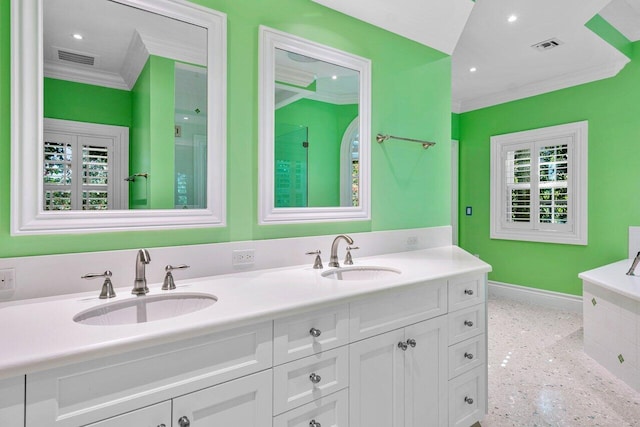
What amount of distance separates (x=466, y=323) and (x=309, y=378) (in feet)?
3.19

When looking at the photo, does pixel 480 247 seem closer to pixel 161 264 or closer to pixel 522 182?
pixel 522 182

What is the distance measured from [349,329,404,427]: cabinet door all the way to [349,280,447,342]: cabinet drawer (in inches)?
1.7

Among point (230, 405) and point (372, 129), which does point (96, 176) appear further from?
point (372, 129)

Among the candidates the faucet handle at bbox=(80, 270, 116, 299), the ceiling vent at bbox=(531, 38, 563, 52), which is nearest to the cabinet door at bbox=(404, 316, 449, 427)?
the faucet handle at bbox=(80, 270, 116, 299)

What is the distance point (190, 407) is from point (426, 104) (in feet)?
7.99

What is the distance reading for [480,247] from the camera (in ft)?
15.3

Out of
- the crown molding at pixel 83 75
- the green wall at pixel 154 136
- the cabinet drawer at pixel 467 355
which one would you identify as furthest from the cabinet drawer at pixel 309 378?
the crown molding at pixel 83 75

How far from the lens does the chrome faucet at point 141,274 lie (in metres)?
1.35

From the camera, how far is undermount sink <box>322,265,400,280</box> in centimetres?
190

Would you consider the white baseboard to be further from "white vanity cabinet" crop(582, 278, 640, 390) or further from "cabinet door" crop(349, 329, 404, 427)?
"cabinet door" crop(349, 329, 404, 427)

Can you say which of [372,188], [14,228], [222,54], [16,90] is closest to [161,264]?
[14,228]

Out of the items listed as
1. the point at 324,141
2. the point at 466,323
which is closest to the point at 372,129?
the point at 324,141

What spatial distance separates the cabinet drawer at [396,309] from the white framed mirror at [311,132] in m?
0.72

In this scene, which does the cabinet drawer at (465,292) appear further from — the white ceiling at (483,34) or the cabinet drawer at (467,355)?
the white ceiling at (483,34)
